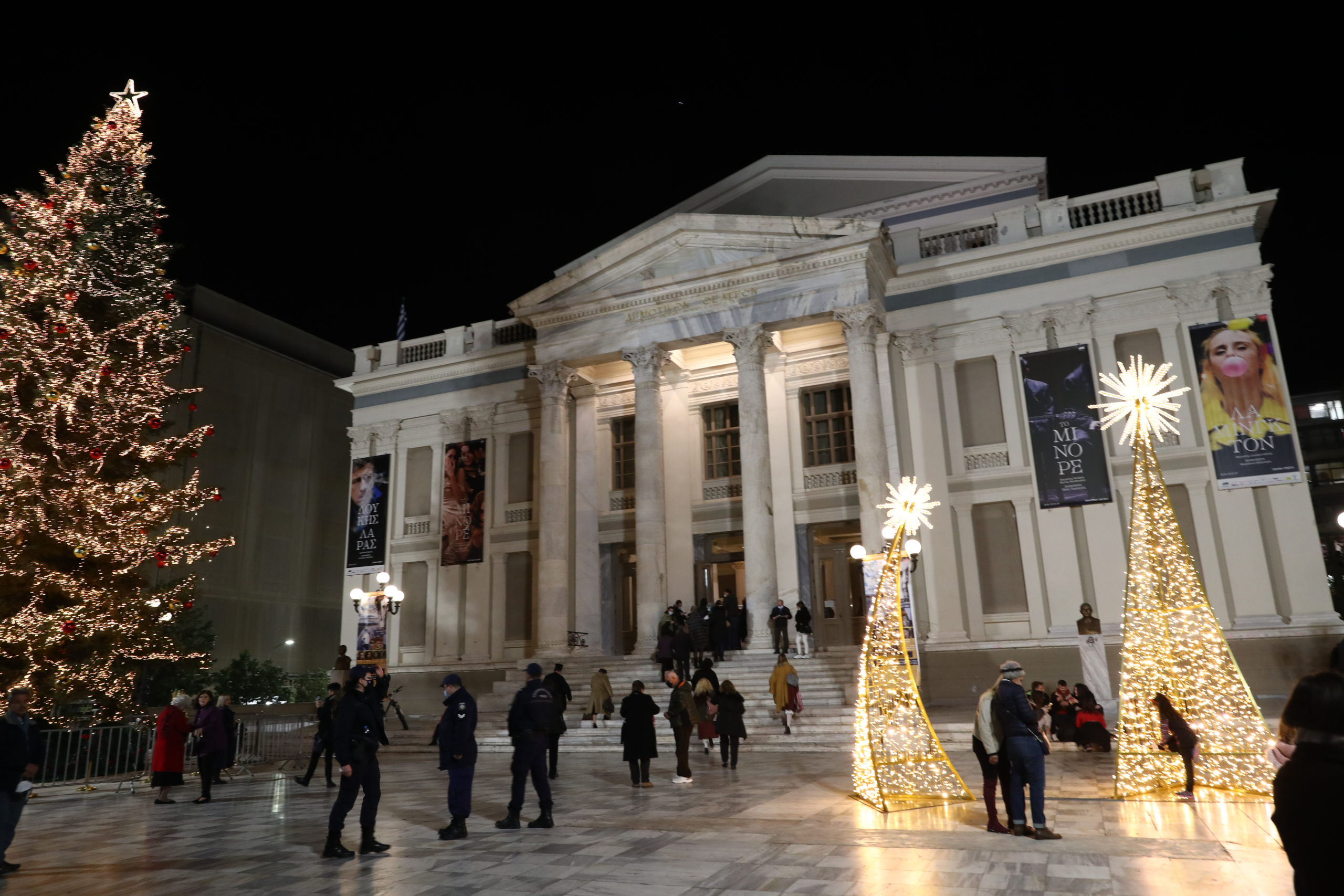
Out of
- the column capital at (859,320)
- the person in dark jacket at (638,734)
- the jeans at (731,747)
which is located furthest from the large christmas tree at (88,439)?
the column capital at (859,320)

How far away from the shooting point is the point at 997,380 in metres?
21.4

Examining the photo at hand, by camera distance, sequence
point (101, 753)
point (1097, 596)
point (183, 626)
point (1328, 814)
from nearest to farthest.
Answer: point (1328, 814) < point (101, 753) < point (1097, 596) < point (183, 626)

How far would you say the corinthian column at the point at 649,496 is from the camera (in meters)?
21.2

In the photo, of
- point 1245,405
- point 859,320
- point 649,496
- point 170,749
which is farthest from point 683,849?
point 1245,405

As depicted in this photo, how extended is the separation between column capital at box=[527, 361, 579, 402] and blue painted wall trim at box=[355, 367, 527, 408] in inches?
116

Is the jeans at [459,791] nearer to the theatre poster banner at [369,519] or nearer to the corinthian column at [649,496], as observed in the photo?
the corinthian column at [649,496]

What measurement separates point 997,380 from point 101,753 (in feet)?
64.1

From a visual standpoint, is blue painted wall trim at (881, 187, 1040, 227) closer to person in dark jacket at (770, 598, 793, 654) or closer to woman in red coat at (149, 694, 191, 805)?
person in dark jacket at (770, 598, 793, 654)

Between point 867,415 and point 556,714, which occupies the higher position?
point 867,415

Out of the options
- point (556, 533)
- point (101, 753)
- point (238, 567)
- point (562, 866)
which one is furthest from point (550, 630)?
point (238, 567)

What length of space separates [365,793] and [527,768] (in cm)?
167

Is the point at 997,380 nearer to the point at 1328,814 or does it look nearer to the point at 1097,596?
the point at 1097,596

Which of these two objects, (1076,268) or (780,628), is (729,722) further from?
(1076,268)

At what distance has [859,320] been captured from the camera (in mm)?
20266
